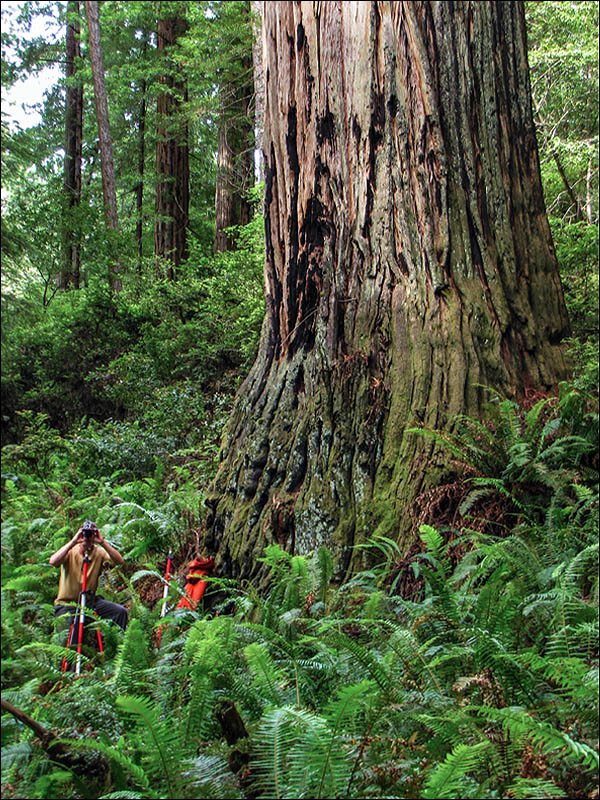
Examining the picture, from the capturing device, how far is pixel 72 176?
44.2 feet

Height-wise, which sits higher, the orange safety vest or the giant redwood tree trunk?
the giant redwood tree trunk

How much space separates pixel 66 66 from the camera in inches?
384

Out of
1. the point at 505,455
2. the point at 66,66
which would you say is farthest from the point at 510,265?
the point at 66,66

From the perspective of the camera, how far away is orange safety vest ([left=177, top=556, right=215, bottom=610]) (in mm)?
4758

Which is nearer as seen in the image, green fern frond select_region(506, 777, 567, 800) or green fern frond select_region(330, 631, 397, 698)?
green fern frond select_region(506, 777, 567, 800)

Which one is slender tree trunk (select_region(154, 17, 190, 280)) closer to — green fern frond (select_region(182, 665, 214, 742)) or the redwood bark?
the redwood bark

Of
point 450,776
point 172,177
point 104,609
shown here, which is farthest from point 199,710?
point 172,177

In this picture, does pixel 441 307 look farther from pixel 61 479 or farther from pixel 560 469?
pixel 61 479

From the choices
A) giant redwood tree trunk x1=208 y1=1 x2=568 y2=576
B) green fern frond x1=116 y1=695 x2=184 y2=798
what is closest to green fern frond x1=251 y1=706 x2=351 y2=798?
green fern frond x1=116 y1=695 x2=184 y2=798

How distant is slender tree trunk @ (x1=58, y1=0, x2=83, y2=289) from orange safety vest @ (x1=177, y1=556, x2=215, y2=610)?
669 cm

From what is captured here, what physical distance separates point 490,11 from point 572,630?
4.39m

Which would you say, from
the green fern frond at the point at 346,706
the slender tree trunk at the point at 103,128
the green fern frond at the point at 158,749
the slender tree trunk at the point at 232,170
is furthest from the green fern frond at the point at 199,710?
the slender tree trunk at the point at 232,170

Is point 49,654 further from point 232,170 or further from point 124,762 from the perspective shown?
point 232,170

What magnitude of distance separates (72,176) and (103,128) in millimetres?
5214
